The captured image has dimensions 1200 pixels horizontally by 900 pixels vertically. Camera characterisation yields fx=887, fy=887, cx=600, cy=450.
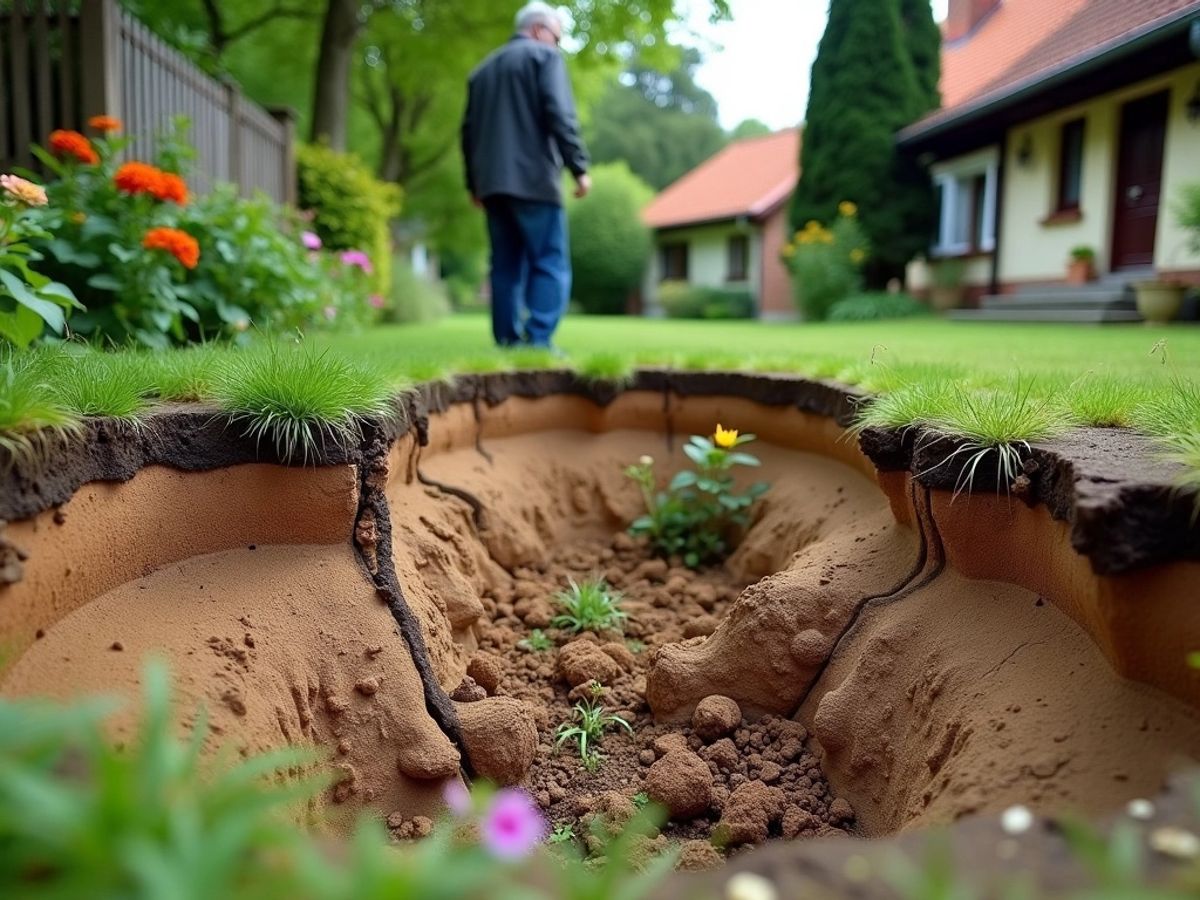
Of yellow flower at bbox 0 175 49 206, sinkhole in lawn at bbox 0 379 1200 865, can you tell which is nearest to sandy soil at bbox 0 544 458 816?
sinkhole in lawn at bbox 0 379 1200 865

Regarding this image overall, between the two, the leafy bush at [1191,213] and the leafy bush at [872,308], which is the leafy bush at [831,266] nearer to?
the leafy bush at [872,308]

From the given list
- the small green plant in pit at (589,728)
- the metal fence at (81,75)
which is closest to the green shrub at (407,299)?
the metal fence at (81,75)

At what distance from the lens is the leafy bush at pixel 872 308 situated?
11.2m

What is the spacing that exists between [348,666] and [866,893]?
159cm

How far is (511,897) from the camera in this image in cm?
77

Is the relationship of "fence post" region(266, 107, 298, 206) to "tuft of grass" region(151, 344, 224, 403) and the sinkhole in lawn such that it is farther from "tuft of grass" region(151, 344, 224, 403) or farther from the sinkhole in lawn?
"tuft of grass" region(151, 344, 224, 403)

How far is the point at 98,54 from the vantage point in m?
4.85

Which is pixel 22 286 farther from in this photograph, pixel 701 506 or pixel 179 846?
pixel 701 506

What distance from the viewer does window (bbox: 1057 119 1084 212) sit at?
34.1 ft

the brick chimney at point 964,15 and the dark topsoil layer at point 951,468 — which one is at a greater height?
the brick chimney at point 964,15

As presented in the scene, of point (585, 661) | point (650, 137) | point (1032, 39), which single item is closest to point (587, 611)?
point (585, 661)

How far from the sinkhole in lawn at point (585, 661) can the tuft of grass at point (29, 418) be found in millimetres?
157

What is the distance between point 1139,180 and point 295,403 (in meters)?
10.1

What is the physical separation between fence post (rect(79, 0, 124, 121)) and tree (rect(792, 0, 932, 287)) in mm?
10076
